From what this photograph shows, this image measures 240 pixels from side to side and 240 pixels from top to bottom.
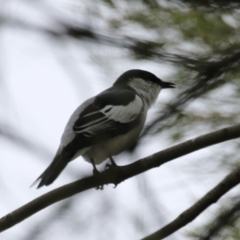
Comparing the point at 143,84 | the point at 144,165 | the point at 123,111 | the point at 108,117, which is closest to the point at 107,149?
the point at 108,117

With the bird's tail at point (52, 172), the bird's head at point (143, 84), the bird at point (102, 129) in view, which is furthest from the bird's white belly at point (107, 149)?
the bird's head at point (143, 84)

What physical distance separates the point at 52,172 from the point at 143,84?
1.73 meters

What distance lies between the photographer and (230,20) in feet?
7.91

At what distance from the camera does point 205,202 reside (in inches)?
112

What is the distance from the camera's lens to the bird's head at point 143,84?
Answer: 4.72m

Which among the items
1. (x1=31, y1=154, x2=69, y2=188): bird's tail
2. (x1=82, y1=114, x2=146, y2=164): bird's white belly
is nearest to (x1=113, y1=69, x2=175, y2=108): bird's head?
(x1=82, y1=114, x2=146, y2=164): bird's white belly

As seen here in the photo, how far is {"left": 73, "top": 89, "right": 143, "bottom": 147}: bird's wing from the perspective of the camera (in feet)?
12.5

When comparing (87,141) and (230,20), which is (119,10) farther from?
(87,141)

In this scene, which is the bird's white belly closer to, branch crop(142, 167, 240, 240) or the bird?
the bird

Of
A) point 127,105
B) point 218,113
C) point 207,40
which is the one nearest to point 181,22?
point 207,40

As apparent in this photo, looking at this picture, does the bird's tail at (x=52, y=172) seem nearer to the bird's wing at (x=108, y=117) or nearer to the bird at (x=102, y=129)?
the bird at (x=102, y=129)

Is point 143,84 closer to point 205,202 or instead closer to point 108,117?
point 108,117

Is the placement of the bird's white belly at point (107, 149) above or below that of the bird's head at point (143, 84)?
above

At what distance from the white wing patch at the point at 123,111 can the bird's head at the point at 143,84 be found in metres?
0.27
